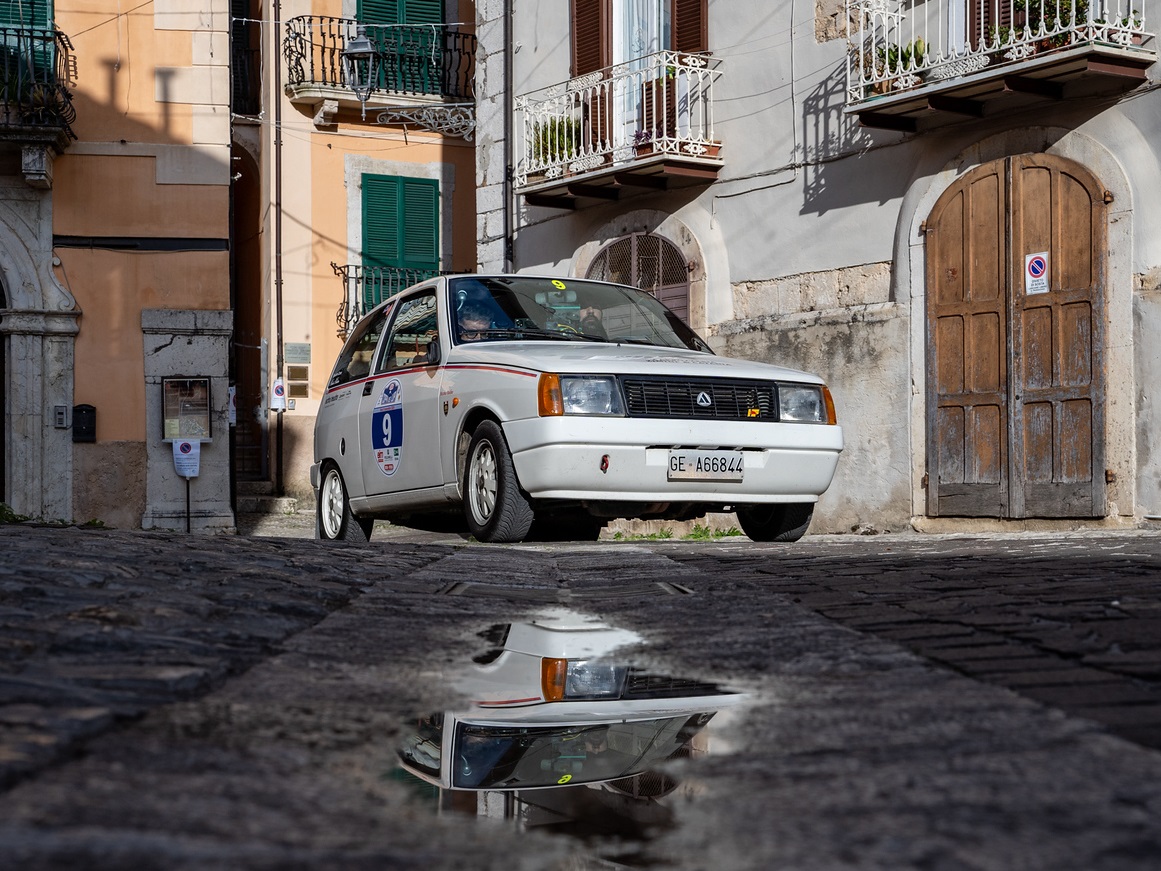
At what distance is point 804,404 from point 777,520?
0.86 m

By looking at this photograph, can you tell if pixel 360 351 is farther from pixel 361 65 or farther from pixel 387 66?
pixel 387 66

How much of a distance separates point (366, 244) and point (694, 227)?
7.88 meters

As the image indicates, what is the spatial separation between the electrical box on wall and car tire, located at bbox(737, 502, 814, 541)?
9.92m

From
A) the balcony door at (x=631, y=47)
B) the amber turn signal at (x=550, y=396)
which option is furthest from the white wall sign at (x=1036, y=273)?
the amber turn signal at (x=550, y=396)

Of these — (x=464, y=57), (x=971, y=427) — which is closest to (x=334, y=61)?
(x=464, y=57)

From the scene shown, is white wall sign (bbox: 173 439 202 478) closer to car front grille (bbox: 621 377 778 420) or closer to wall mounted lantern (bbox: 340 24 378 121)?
wall mounted lantern (bbox: 340 24 378 121)

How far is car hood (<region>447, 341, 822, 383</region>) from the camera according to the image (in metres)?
8.16

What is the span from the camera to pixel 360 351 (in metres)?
10.6

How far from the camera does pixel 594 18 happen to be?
701 inches

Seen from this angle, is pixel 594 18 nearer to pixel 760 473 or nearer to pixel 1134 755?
pixel 760 473

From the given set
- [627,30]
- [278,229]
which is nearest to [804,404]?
[627,30]

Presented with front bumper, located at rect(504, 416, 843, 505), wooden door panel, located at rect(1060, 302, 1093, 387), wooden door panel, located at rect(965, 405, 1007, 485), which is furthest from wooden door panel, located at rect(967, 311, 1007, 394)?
front bumper, located at rect(504, 416, 843, 505)

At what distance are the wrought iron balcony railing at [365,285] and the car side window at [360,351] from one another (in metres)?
11.8

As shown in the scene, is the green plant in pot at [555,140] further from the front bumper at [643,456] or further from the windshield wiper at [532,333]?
the front bumper at [643,456]
